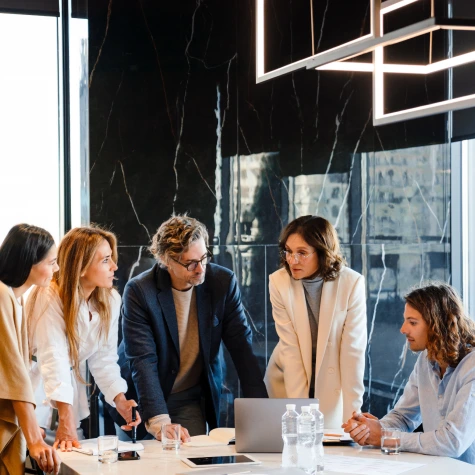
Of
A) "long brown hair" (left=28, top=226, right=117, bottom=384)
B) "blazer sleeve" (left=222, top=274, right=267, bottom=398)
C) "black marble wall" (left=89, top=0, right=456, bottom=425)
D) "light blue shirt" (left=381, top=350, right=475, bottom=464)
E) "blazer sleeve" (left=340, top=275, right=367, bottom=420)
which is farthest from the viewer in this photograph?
"black marble wall" (left=89, top=0, right=456, bottom=425)

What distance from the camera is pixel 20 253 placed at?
2.95 m

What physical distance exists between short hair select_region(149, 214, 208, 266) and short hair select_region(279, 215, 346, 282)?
1.49 feet

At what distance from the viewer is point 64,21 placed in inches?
177

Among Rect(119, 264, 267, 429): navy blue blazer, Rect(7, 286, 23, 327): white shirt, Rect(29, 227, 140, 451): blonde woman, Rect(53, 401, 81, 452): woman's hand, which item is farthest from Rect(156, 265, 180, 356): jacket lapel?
Rect(7, 286, 23, 327): white shirt

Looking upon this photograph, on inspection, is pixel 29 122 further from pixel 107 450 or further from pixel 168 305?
pixel 107 450

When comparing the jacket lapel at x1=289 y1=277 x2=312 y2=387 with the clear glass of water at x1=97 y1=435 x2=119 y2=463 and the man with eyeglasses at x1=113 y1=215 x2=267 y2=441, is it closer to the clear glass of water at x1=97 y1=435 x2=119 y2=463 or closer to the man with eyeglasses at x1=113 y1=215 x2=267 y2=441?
the man with eyeglasses at x1=113 y1=215 x2=267 y2=441

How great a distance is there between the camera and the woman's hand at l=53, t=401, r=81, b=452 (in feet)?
10.1

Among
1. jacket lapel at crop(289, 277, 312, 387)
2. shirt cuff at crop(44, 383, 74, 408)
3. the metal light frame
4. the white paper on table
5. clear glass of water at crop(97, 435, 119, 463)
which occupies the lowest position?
the white paper on table

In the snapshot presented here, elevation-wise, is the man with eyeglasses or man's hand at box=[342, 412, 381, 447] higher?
the man with eyeglasses

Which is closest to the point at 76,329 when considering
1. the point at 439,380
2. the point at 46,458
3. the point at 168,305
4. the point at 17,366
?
the point at 168,305

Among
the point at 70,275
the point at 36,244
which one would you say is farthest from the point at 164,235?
the point at 36,244

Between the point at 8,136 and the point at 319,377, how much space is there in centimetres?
217

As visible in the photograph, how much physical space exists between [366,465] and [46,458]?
1.09 meters

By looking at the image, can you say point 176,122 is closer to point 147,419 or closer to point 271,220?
point 271,220
